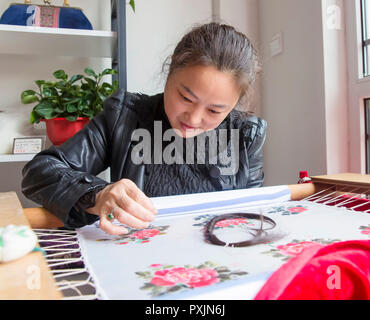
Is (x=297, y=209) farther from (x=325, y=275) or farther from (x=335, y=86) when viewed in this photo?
(x=335, y=86)

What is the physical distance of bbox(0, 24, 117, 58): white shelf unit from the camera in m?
1.12

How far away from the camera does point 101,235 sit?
465 mm

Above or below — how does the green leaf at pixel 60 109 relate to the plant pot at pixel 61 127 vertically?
above

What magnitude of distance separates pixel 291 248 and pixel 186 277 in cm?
15

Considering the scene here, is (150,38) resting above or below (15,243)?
above

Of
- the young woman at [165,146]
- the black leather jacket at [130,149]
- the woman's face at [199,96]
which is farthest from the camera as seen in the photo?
the black leather jacket at [130,149]

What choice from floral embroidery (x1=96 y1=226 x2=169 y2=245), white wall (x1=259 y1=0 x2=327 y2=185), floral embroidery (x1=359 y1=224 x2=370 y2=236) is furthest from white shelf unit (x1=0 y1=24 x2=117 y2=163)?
floral embroidery (x1=359 y1=224 x2=370 y2=236)

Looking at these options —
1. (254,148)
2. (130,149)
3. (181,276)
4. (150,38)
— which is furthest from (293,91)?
(181,276)

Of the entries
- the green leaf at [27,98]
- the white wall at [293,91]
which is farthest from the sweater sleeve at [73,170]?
the white wall at [293,91]

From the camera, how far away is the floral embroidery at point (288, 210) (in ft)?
1.82

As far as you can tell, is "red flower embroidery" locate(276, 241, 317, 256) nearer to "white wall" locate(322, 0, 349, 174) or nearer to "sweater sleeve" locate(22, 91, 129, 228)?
"sweater sleeve" locate(22, 91, 129, 228)

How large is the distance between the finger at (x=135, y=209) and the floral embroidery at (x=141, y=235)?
0.03m

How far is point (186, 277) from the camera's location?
29 centimetres

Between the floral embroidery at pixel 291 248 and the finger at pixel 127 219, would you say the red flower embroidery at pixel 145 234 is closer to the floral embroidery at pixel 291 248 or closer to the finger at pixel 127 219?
the finger at pixel 127 219
